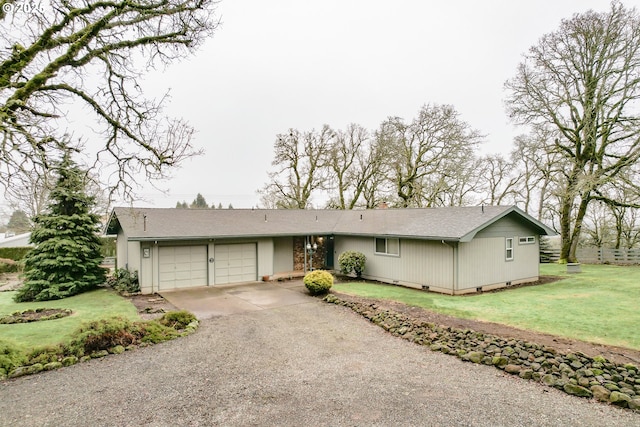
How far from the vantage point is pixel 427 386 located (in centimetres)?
554

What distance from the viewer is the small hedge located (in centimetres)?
628

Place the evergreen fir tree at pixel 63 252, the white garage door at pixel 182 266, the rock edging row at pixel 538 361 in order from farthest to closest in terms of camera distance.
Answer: the white garage door at pixel 182 266 < the evergreen fir tree at pixel 63 252 < the rock edging row at pixel 538 361

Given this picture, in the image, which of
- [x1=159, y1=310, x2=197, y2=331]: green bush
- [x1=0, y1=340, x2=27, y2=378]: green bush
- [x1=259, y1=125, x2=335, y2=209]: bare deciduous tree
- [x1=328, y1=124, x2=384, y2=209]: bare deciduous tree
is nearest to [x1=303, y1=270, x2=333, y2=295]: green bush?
[x1=159, y1=310, x2=197, y2=331]: green bush

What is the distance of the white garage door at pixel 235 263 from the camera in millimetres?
15156

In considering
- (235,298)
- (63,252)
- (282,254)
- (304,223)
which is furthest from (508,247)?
(63,252)

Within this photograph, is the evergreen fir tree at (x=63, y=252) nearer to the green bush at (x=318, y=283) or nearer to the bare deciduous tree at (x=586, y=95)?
the green bush at (x=318, y=283)

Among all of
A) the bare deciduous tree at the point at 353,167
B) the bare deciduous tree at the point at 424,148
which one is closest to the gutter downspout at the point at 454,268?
the bare deciduous tree at the point at 424,148

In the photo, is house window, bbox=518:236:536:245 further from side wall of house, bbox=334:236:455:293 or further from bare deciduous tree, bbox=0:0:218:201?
bare deciduous tree, bbox=0:0:218:201

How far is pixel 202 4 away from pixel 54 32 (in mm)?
3209

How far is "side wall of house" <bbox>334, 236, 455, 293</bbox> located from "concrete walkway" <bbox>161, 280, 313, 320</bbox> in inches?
146

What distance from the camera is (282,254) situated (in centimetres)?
1775

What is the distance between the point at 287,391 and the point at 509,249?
12.7 m

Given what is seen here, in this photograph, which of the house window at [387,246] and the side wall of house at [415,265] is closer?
the side wall of house at [415,265]

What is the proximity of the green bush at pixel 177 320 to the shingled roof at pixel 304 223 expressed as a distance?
15.2 ft
